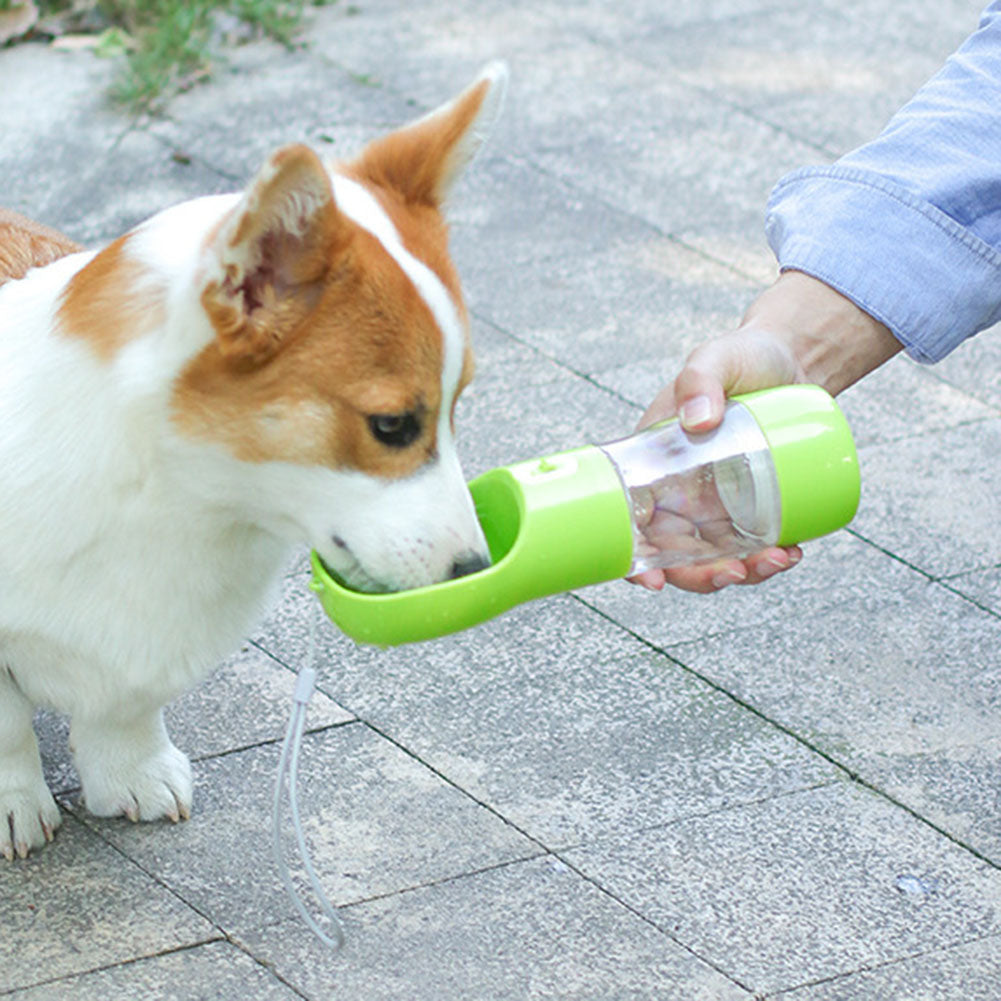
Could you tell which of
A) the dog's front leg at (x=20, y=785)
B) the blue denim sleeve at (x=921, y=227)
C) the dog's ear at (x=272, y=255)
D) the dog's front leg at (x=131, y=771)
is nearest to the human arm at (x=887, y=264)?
the blue denim sleeve at (x=921, y=227)

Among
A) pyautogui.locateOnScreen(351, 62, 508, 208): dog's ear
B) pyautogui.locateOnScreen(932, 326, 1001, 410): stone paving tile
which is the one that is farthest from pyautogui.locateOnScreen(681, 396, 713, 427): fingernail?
pyautogui.locateOnScreen(932, 326, 1001, 410): stone paving tile

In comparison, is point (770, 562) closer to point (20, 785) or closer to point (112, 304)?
point (112, 304)

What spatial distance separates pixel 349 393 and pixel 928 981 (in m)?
1.29

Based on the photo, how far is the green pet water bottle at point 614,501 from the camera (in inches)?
92.5

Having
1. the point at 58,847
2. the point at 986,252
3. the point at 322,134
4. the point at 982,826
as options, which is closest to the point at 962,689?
the point at 982,826

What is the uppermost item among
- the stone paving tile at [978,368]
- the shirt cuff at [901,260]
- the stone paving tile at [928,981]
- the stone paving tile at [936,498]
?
the shirt cuff at [901,260]

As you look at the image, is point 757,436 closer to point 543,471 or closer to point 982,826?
point 543,471

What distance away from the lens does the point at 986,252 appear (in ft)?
9.10

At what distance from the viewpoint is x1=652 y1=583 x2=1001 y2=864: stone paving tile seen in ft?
10.0

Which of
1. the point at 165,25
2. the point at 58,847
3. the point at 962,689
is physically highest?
the point at 165,25

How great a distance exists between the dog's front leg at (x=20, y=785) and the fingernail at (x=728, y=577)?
113cm

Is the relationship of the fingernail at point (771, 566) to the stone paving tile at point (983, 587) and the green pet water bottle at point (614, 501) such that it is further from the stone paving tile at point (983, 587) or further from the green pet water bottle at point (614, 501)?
the stone paving tile at point (983, 587)

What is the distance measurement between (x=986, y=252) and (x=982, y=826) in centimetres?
101

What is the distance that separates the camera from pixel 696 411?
2516 mm
